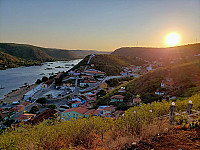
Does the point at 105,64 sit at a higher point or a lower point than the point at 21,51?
lower

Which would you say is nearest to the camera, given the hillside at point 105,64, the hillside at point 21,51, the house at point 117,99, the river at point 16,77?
the house at point 117,99

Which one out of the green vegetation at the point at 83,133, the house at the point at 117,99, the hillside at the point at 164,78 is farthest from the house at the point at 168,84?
the green vegetation at the point at 83,133

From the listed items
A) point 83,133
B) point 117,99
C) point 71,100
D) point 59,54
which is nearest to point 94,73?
point 71,100

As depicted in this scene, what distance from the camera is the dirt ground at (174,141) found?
114 inches

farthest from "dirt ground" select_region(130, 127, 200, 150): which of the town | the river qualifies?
the river

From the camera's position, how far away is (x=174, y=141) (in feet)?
10.2

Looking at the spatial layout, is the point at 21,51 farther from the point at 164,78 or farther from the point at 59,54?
the point at 164,78

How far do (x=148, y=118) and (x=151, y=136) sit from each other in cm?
71

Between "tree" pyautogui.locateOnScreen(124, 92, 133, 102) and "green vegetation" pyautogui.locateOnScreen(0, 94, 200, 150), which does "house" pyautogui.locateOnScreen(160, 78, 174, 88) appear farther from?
"green vegetation" pyautogui.locateOnScreen(0, 94, 200, 150)

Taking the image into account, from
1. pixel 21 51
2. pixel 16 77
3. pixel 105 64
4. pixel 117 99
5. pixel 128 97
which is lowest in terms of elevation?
pixel 16 77

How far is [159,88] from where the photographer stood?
14.2 m

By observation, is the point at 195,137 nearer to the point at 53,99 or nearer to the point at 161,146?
the point at 161,146

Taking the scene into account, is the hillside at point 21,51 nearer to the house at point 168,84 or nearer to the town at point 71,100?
the town at point 71,100

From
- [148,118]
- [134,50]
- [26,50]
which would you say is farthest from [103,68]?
[26,50]
